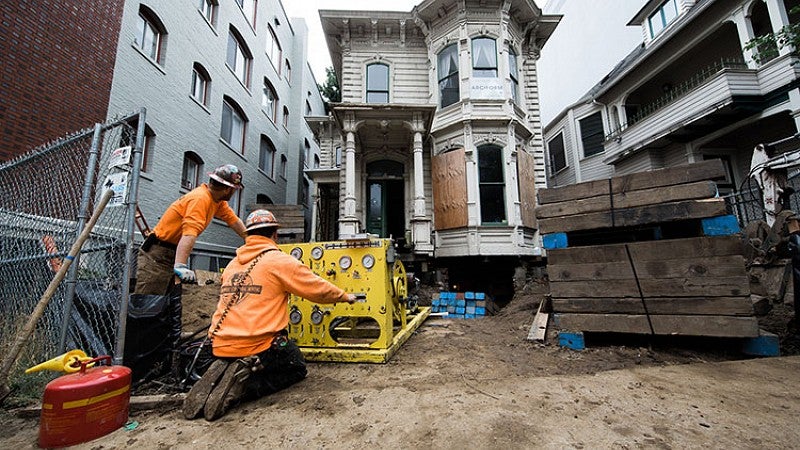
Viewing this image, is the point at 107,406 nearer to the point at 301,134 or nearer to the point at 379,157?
the point at 379,157

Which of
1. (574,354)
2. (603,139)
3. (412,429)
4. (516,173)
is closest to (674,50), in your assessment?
(603,139)

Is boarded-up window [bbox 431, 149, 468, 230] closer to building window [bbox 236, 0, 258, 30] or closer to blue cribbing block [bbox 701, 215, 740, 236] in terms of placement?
blue cribbing block [bbox 701, 215, 740, 236]

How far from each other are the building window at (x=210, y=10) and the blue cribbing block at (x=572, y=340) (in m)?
13.9

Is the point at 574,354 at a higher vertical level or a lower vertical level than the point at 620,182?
lower

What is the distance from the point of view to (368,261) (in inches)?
150

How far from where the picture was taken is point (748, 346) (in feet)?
11.1

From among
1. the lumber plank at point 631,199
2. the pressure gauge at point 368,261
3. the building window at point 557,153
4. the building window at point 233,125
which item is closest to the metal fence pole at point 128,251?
the pressure gauge at point 368,261

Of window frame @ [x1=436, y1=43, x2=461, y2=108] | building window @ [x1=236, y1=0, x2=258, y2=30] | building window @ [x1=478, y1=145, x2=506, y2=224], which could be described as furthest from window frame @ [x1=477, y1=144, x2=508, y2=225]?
building window @ [x1=236, y1=0, x2=258, y2=30]

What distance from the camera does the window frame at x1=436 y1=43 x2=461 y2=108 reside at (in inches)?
412

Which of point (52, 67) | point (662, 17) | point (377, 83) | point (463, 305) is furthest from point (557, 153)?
point (52, 67)

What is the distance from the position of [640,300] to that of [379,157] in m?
8.91

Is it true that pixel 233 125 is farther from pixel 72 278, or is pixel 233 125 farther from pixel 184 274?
pixel 184 274

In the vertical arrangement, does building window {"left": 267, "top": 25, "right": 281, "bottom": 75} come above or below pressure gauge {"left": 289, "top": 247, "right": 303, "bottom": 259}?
above

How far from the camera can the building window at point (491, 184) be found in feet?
31.3
